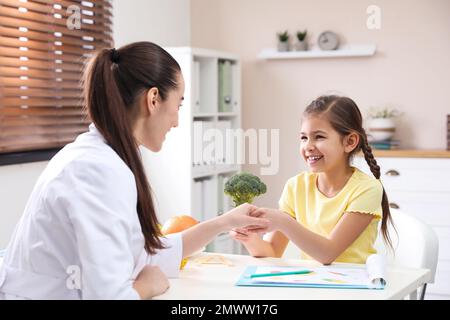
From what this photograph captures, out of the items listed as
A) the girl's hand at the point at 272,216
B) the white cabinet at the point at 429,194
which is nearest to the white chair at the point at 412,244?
the girl's hand at the point at 272,216

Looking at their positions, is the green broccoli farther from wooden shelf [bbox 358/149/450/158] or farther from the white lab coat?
wooden shelf [bbox 358/149/450/158]

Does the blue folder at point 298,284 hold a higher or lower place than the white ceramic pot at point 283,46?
lower

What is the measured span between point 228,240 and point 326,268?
252cm

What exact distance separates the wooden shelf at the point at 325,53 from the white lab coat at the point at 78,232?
2.93m

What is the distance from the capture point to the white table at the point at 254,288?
4.81 ft

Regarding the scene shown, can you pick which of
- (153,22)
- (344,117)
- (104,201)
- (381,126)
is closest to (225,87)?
(153,22)

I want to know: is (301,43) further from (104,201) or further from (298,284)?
(104,201)

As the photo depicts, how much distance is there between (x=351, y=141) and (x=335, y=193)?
0.16m

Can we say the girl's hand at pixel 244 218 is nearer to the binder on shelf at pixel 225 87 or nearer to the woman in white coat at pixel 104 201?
the woman in white coat at pixel 104 201

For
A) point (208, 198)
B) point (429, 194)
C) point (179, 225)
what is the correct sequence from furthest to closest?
point (208, 198) < point (429, 194) < point (179, 225)

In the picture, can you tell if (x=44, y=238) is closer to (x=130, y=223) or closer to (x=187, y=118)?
(x=130, y=223)

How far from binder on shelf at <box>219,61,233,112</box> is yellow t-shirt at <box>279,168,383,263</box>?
80.2 inches

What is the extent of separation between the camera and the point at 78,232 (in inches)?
48.9
